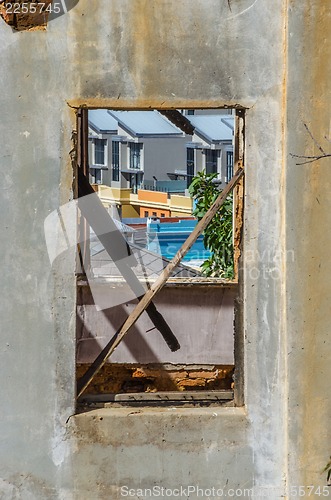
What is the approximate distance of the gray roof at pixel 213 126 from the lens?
38.3 m

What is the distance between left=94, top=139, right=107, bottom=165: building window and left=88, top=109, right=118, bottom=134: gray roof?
51cm

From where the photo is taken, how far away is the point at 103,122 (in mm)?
41281

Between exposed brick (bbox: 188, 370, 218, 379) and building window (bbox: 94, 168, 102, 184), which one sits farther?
building window (bbox: 94, 168, 102, 184)

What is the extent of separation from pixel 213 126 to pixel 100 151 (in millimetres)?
5381

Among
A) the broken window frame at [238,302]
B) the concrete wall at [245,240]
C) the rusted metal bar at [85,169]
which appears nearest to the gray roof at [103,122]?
the rusted metal bar at [85,169]

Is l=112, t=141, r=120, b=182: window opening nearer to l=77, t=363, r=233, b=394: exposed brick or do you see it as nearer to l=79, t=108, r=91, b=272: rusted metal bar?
l=79, t=108, r=91, b=272: rusted metal bar

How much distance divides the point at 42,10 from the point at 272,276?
195cm

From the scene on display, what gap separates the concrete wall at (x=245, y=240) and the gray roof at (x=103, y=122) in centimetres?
3587

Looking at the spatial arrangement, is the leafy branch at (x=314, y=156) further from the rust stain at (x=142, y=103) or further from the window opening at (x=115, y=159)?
the window opening at (x=115, y=159)

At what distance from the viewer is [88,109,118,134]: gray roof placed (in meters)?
40.7

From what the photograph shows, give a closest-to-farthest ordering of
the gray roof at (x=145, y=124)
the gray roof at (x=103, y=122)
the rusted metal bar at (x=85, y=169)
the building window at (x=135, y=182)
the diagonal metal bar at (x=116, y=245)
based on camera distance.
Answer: the diagonal metal bar at (x=116, y=245) → the rusted metal bar at (x=85, y=169) → the gray roof at (x=145, y=124) → the gray roof at (x=103, y=122) → the building window at (x=135, y=182)

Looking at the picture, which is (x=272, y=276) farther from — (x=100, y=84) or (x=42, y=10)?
(x=42, y=10)

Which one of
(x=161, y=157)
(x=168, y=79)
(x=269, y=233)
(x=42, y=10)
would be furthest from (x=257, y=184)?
(x=161, y=157)

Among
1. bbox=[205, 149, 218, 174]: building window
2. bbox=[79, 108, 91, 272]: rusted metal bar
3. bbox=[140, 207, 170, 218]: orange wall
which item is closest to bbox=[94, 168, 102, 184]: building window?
bbox=[140, 207, 170, 218]: orange wall
